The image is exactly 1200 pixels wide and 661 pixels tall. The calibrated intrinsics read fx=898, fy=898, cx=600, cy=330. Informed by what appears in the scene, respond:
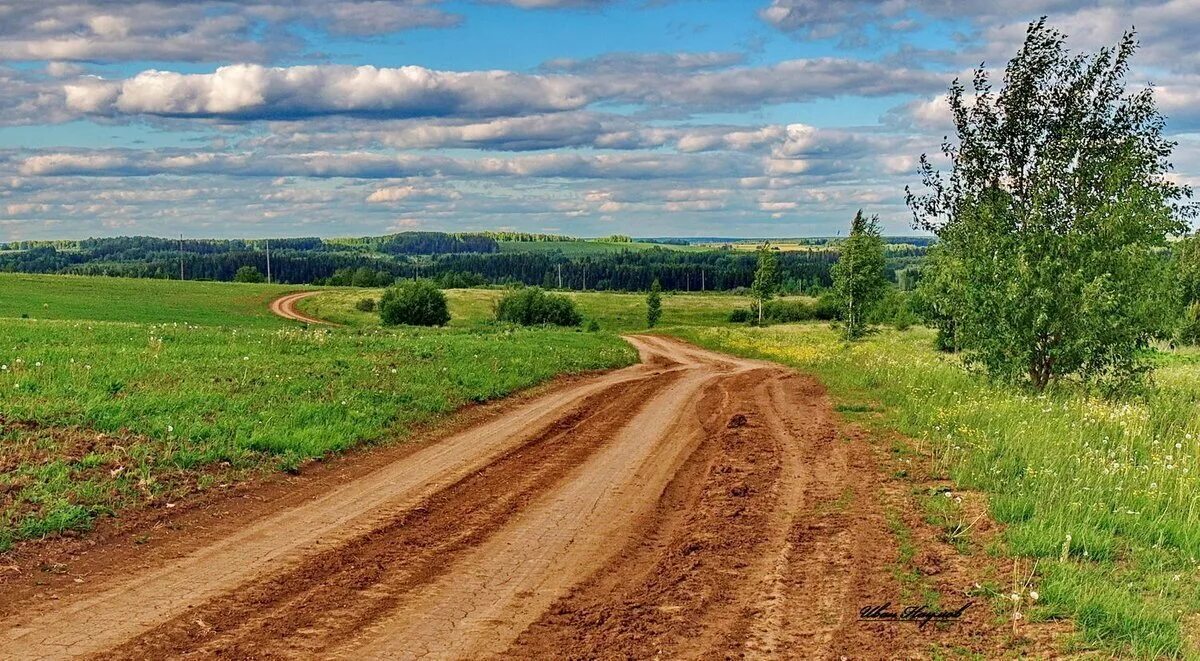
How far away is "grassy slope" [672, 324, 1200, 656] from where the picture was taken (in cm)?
719

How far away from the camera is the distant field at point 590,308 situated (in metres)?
98.9

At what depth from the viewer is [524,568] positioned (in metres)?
8.43

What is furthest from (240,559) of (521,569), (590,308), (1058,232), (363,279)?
(363,279)

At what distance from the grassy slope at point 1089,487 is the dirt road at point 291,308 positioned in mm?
69199

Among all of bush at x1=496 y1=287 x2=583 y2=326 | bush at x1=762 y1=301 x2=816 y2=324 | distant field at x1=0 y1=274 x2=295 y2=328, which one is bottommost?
bush at x1=762 y1=301 x2=816 y2=324

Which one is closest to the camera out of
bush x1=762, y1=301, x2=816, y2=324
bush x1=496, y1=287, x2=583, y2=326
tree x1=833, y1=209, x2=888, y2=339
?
tree x1=833, y1=209, x2=888, y2=339

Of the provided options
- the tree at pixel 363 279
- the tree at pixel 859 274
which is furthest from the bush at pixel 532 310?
the tree at pixel 363 279

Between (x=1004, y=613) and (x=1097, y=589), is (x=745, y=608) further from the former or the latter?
(x=1097, y=589)

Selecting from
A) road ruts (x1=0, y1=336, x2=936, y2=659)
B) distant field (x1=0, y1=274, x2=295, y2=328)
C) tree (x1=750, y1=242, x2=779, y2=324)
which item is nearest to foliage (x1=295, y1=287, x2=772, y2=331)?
distant field (x1=0, y1=274, x2=295, y2=328)

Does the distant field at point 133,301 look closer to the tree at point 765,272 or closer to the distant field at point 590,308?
the distant field at point 590,308

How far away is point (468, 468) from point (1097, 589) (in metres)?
8.04

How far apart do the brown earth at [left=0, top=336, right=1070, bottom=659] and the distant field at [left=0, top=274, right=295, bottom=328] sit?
56098 mm

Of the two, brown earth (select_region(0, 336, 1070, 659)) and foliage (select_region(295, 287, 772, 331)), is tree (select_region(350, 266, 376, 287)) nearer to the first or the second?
foliage (select_region(295, 287, 772, 331))

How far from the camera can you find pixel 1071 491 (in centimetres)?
1054
